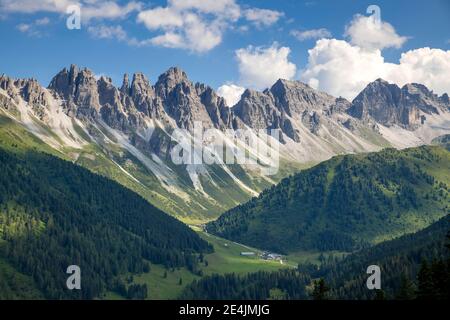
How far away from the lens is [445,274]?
3787 inches
